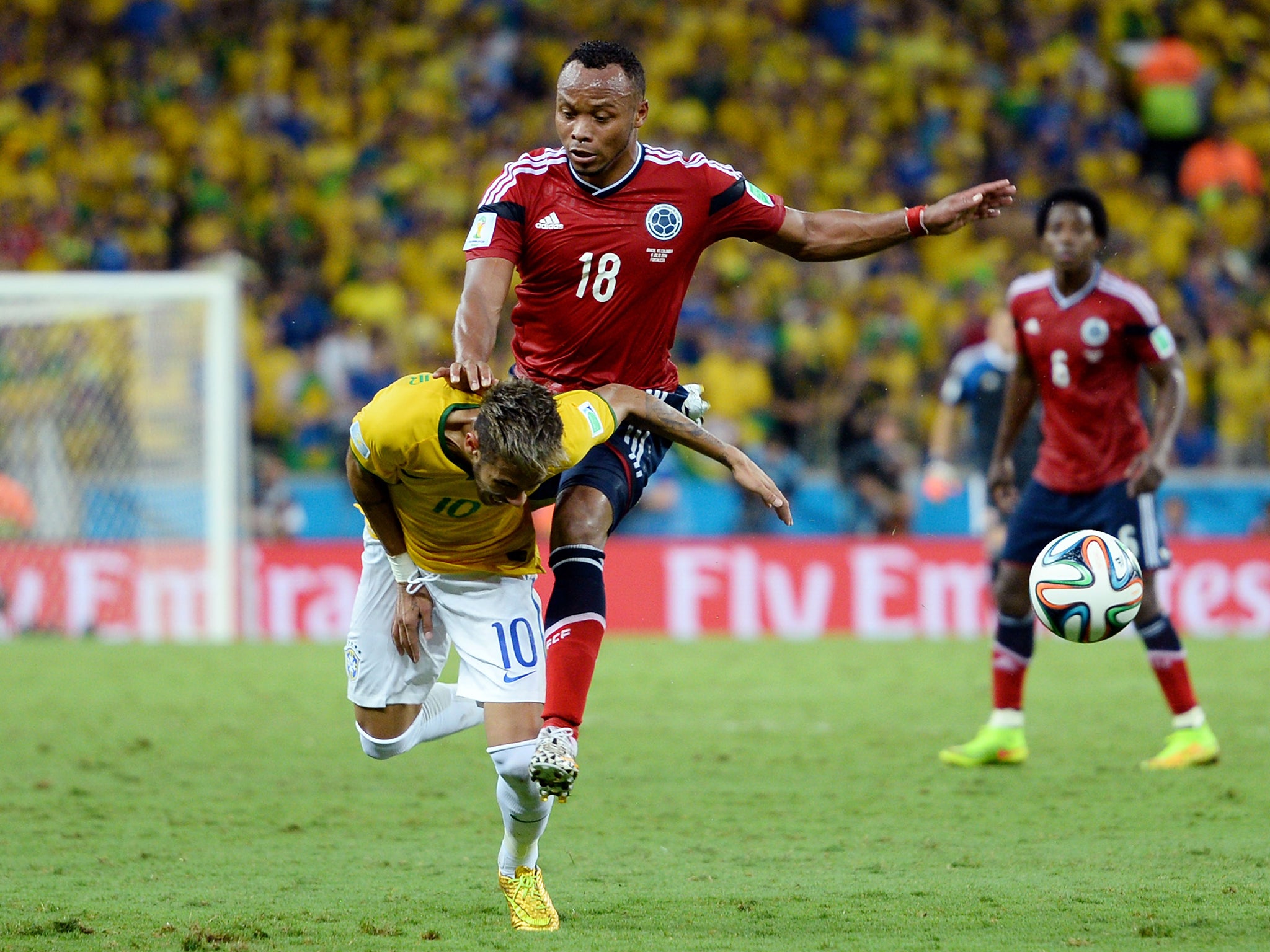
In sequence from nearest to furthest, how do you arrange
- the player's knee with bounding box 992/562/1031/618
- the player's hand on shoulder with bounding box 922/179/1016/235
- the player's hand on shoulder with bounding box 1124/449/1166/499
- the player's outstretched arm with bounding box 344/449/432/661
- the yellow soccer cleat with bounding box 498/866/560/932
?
1. the yellow soccer cleat with bounding box 498/866/560/932
2. the player's outstretched arm with bounding box 344/449/432/661
3. the player's hand on shoulder with bounding box 922/179/1016/235
4. the player's hand on shoulder with bounding box 1124/449/1166/499
5. the player's knee with bounding box 992/562/1031/618

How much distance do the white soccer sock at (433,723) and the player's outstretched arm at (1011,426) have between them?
304 centimetres

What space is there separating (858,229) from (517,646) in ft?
6.21

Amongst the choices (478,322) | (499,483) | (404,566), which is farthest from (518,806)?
(478,322)

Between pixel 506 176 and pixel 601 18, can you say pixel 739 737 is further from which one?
pixel 601 18

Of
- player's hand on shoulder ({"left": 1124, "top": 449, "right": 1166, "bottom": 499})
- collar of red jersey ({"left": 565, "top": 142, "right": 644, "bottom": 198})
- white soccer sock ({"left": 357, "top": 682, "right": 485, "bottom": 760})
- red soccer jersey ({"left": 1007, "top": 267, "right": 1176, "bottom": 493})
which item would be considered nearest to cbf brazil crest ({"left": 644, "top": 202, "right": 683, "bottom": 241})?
collar of red jersey ({"left": 565, "top": 142, "right": 644, "bottom": 198})

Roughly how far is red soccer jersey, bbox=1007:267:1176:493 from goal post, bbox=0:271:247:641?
800cm

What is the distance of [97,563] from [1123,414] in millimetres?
9362

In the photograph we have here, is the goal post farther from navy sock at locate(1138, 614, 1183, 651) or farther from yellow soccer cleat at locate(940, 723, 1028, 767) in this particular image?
navy sock at locate(1138, 614, 1183, 651)

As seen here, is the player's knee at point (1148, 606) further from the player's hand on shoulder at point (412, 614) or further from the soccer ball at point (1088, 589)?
the player's hand on shoulder at point (412, 614)

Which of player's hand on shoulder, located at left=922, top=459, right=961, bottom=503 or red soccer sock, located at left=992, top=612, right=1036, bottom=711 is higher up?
player's hand on shoulder, located at left=922, top=459, right=961, bottom=503

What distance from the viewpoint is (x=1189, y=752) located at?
7.69 metres

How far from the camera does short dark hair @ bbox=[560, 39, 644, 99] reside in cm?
543

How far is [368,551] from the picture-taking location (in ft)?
18.8

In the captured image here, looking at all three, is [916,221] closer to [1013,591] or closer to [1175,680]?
[1013,591]
